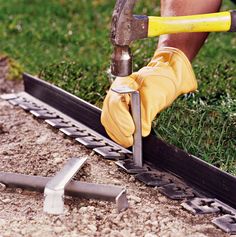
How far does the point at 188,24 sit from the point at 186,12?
0.40 m

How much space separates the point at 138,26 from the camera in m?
3.03

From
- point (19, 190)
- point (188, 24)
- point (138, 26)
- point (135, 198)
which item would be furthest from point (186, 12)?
point (19, 190)

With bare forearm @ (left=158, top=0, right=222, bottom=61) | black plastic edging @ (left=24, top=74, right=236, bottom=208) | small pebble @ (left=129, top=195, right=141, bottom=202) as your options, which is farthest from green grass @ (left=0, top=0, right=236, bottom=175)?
small pebble @ (left=129, top=195, right=141, bottom=202)

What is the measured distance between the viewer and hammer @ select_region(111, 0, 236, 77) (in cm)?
299

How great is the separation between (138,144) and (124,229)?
0.64m

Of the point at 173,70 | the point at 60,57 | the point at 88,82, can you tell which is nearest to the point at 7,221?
the point at 173,70

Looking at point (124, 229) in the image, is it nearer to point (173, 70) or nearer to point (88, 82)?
point (173, 70)

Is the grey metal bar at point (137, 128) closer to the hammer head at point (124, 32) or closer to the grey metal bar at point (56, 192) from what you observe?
the hammer head at point (124, 32)

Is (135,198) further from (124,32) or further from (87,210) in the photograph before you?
(124,32)

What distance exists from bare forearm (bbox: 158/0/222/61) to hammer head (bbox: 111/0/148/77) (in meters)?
0.48

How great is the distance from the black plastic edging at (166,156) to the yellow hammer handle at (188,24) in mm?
463

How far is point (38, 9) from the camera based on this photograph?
604 cm

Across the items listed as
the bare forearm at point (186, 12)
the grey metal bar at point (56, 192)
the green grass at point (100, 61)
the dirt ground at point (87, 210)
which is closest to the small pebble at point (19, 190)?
the dirt ground at point (87, 210)

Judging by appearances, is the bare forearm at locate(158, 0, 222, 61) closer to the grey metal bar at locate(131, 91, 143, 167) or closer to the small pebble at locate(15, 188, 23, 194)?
the grey metal bar at locate(131, 91, 143, 167)
